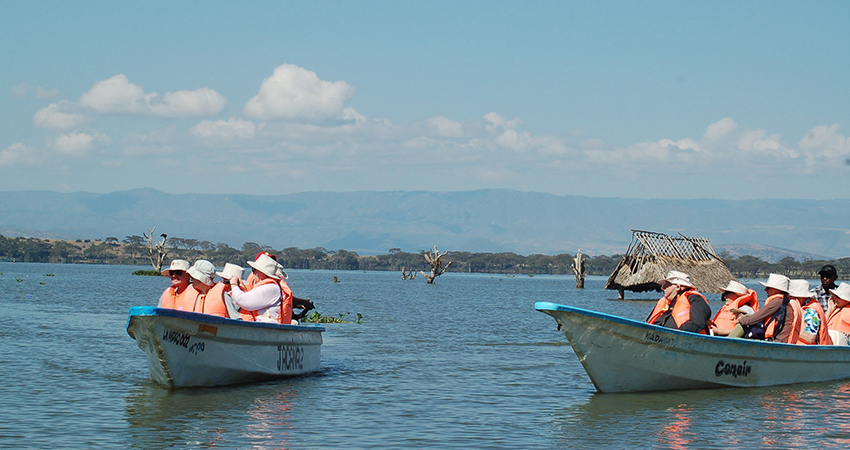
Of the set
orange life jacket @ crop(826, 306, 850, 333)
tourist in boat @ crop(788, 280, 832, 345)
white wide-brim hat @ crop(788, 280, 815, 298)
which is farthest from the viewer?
orange life jacket @ crop(826, 306, 850, 333)

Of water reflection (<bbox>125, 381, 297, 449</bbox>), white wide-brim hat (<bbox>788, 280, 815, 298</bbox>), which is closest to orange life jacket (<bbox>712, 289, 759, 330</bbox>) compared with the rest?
white wide-brim hat (<bbox>788, 280, 815, 298</bbox>)

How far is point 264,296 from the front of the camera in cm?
1656

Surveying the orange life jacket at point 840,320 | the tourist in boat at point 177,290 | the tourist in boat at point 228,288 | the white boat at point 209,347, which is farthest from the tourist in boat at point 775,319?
the tourist in boat at point 177,290

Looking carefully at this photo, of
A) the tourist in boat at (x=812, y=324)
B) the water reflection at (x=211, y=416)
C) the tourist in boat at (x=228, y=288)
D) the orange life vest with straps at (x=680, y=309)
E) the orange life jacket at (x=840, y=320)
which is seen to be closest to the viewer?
the water reflection at (x=211, y=416)

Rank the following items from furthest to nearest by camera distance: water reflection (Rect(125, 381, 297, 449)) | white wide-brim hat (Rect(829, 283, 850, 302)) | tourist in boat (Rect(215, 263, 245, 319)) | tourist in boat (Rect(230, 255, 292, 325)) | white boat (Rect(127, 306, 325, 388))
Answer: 1. white wide-brim hat (Rect(829, 283, 850, 302))
2. tourist in boat (Rect(230, 255, 292, 325))
3. tourist in boat (Rect(215, 263, 245, 319))
4. white boat (Rect(127, 306, 325, 388))
5. water reflection (Rect(125, 381, 297, 449))

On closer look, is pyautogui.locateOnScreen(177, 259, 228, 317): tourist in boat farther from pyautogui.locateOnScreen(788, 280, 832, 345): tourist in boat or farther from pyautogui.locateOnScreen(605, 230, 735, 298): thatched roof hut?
pyautogui.locateOnScreen(605, 230, 735, 298): thatched roof hut

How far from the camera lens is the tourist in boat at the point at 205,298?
1583 cm

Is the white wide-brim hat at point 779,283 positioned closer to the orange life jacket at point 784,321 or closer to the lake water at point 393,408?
the orange life jacket at point 784,321

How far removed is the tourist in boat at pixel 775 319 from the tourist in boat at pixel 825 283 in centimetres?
145

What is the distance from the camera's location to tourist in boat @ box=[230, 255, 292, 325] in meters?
16.4

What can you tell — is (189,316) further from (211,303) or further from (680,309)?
(680,309)

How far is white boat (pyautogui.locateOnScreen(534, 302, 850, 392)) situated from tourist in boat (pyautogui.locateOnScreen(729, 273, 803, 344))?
310mm

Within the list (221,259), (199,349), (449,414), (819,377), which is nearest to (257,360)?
(199,349)

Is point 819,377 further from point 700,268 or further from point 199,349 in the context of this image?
point 700,268
